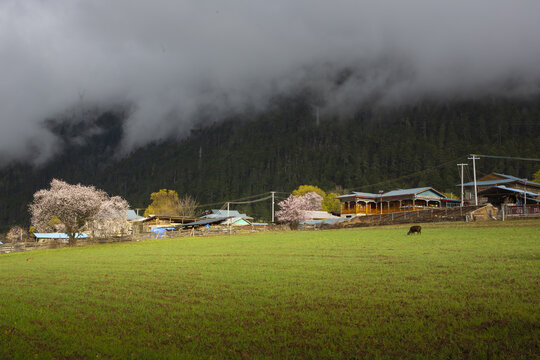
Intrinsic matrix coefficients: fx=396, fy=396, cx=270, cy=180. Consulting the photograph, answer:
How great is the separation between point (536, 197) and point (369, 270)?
79.8m

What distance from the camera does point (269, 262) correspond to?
22328 mm

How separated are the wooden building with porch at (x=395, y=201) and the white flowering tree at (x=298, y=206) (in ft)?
55.4

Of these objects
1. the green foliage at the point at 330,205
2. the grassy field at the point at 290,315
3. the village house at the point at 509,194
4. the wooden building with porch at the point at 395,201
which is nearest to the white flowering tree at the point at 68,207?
the grassy field at the point at 290,315

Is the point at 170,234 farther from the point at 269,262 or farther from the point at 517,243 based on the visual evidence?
the point at 517,243

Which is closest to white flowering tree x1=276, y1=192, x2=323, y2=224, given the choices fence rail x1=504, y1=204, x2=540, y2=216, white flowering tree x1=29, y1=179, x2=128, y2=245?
white flowering tree x1=29, y1=179, x2=128, y2=245

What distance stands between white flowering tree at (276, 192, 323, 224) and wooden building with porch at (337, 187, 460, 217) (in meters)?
16.9

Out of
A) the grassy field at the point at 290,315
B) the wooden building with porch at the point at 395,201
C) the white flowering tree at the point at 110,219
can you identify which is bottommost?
the grassy field at the point at 290,315

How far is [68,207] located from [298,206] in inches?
3028

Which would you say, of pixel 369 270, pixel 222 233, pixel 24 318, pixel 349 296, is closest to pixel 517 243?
pixel 369 270

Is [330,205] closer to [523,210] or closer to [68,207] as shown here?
[523,210]

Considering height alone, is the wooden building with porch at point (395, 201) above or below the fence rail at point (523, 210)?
above

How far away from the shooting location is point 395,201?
3920 inches

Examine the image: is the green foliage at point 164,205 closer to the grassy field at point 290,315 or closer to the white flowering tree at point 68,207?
the white flowering tree at point 68,207

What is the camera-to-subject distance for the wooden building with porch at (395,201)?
9381 cm
